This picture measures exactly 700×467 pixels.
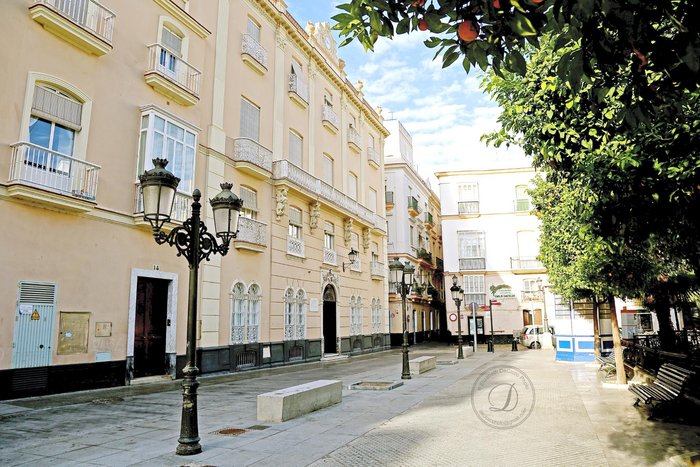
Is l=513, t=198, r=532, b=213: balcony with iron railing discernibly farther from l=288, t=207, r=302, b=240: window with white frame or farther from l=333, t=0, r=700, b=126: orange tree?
l=333, t=0, r=700, b=126: orange tree

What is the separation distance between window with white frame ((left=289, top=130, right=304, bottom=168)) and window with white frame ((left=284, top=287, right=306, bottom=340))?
5.62m

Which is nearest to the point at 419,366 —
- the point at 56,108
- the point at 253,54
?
the point at 56,108

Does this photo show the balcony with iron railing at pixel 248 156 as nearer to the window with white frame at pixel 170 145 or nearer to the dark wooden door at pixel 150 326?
the window with white frame at pixel 170 145

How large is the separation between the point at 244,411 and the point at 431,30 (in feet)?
26.2

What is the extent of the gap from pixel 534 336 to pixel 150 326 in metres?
25.8

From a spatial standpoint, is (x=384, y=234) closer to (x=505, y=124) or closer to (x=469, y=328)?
(x=469, y=328)

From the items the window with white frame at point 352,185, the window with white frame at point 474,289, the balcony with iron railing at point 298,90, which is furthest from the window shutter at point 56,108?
the window with white frame at point 474,289

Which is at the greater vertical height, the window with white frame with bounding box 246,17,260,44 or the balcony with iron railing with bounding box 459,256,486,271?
the window with white frame with bounding box 246,17,260,44

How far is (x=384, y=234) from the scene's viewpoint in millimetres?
30922

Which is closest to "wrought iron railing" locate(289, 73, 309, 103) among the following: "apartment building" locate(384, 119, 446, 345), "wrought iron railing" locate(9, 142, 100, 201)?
"wrought iron railing" locate(9, 142, 100, 201)

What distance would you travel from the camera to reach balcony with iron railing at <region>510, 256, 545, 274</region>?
121 feet

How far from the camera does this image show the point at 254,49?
18.8 metres

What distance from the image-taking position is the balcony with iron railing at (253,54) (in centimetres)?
1833

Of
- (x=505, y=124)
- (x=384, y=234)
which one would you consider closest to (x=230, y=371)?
(x=505, y=124)
